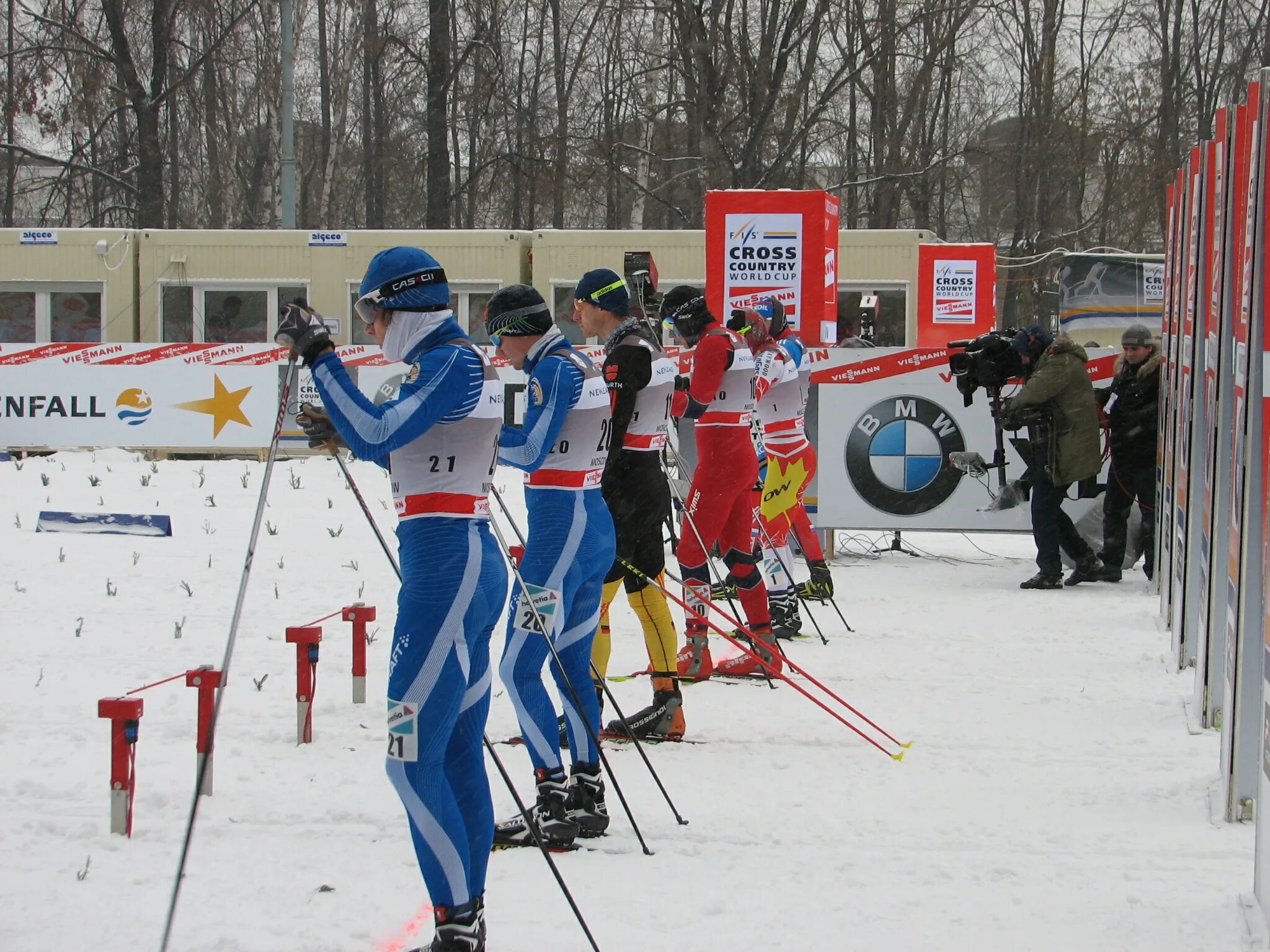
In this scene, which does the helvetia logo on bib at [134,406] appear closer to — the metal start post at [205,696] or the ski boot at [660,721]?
the ski boot at [660,721]

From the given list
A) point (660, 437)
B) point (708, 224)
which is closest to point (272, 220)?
point (708, 224)

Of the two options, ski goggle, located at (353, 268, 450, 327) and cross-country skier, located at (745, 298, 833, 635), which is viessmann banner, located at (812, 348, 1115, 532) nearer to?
cross-country skier, located at (745, 298, 833, 635)

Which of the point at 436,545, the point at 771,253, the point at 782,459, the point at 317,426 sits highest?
the point at 771,253

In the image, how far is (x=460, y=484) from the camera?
3.89 m

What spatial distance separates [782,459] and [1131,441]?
3320mm

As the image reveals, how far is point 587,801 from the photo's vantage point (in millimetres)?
5164

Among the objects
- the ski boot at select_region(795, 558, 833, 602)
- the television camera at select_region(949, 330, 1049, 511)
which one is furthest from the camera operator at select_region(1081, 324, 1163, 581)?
the ski boot at select_region(795, 558, 833, 602)

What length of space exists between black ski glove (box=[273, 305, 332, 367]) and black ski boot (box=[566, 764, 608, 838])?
6.98 feet

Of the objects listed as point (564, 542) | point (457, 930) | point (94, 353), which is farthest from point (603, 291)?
point (94, 353)

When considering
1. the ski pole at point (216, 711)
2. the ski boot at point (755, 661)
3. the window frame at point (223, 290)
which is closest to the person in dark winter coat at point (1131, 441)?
the ski boot at point (755, 661)

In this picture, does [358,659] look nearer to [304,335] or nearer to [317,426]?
[317,426]

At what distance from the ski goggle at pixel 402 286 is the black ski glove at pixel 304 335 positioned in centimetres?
15

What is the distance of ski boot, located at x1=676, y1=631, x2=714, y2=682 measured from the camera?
306 inches

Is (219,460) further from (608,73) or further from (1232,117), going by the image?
(608,73)
